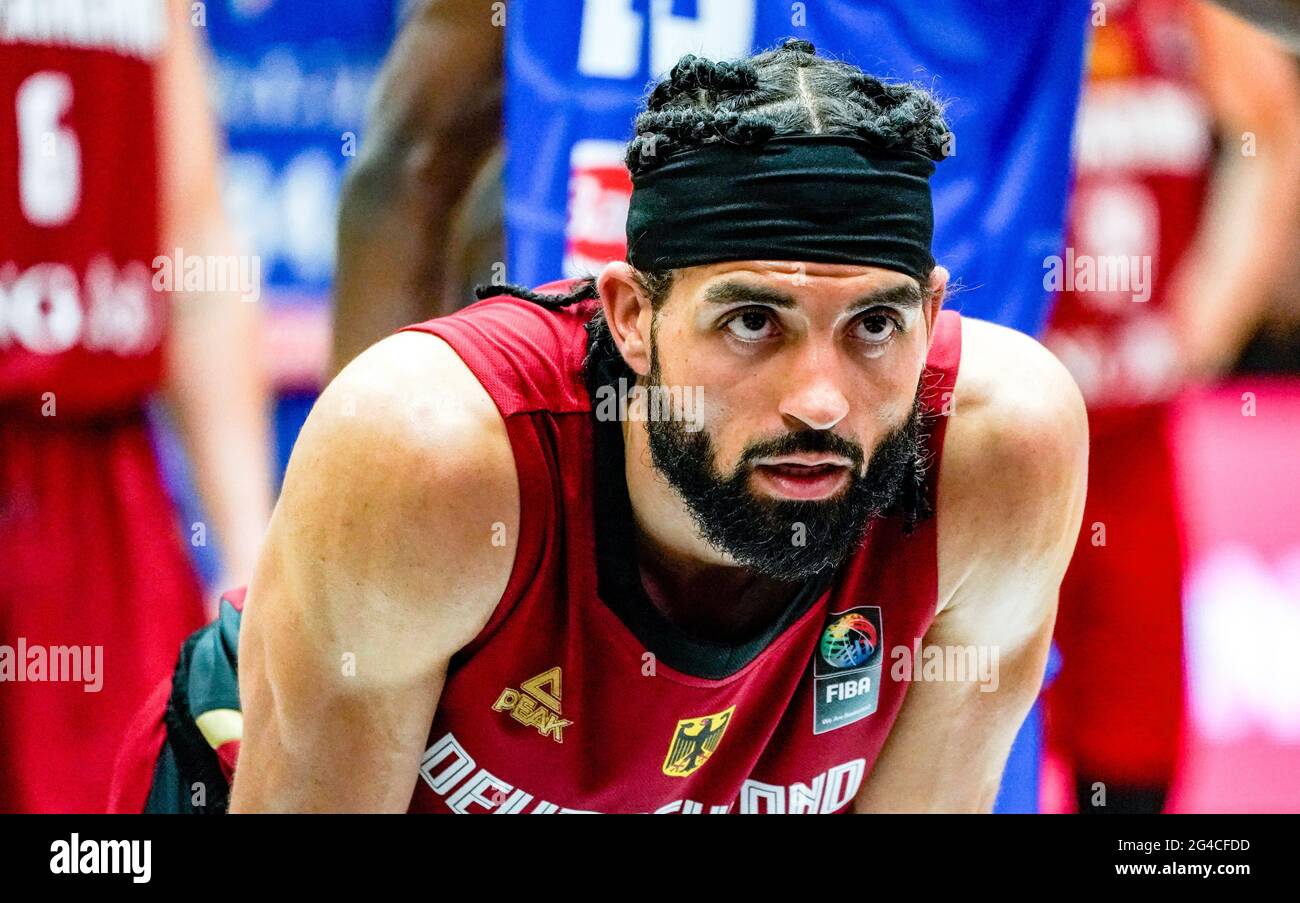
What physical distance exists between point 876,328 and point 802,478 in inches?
6.3

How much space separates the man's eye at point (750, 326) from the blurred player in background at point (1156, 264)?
1.19 metres

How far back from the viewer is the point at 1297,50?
7.62ft

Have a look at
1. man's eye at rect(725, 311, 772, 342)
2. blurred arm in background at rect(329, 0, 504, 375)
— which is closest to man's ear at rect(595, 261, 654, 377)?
man's eye at rect(725, 311, 772, 342)

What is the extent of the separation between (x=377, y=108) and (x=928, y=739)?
1.35 m

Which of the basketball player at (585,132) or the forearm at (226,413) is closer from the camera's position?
the basketball player at (585,132)

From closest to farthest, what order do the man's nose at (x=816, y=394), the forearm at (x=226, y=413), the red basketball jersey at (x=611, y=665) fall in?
the man's nose at (x=816, y=394)
the red basketball jersey at (x=611, y=665)
the forearm at (x=226, y=413)

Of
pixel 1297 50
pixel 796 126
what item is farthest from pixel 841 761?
pixel 1297 50

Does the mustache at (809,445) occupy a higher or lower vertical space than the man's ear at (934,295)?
lower

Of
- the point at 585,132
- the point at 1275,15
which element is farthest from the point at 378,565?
the point at 1275,15

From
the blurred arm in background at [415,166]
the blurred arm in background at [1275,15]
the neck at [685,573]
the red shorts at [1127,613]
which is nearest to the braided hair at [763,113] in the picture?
the neck at [685,573]

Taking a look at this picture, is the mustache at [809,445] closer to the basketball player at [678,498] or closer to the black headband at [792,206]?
the basketball player at [678,498]

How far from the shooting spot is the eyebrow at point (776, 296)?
1.31m

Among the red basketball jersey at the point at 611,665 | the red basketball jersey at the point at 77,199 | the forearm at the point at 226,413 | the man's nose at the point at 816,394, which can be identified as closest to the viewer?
the man's nose at the point at 816,394
